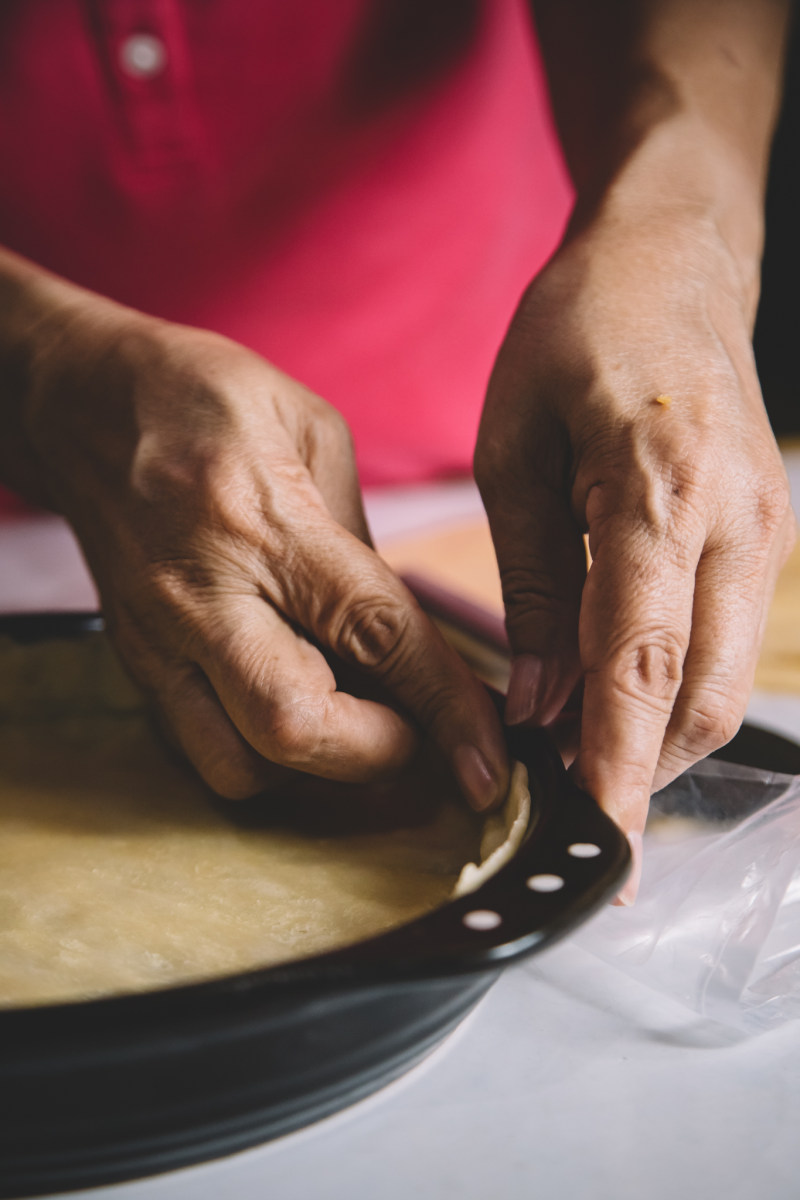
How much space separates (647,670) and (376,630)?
163mm

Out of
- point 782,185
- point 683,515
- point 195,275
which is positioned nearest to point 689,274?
point 683,515

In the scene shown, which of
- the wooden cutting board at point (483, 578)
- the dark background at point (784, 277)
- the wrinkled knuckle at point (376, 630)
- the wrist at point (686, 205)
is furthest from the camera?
the dark background at point (784, 277)

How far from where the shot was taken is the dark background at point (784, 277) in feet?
8.73

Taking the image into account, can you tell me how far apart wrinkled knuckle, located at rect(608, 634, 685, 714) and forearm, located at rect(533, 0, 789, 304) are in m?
0.35

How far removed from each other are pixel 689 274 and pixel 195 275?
28.4 inches

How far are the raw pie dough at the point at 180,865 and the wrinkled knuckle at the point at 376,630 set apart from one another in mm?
108

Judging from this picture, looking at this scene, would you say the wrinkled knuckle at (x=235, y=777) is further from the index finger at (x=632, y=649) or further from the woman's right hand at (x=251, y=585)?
the index finger at (x=632, y=649)

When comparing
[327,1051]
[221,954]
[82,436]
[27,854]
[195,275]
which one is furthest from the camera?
[195,275]

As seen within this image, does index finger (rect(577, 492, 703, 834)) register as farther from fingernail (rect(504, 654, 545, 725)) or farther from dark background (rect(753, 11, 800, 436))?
dark background (rect(753, 11, 800, 436))

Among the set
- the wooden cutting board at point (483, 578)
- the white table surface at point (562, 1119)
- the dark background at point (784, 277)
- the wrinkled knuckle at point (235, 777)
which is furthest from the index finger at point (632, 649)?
the dark background at point (784, 277)

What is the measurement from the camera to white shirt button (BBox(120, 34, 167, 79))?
112cm

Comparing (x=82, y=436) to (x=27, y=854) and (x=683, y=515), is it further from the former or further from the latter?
(x=683, y=515)

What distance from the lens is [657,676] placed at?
567 millimetres

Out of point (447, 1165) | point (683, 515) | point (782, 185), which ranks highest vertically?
point (683, 515)
